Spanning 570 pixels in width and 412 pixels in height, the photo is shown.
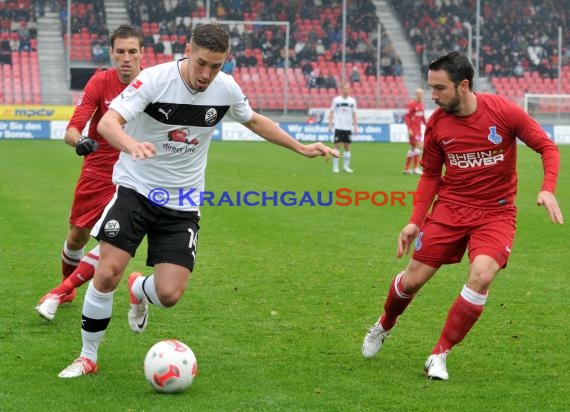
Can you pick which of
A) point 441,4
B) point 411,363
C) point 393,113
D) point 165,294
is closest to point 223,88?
point 165,294

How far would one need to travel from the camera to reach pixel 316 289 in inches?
371

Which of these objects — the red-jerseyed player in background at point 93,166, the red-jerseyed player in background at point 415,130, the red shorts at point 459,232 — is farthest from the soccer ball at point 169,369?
the red-jerseyed player in background at point 415,130

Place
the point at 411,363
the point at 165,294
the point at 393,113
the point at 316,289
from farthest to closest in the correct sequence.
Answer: the point at 393,113, the point at 316,289, the point at 411,363, the point at 165,294

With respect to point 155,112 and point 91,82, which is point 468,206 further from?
point 91,82

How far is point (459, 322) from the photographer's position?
625cm

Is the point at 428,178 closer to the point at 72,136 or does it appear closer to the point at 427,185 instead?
the point at 427,185

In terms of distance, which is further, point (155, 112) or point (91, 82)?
point (91, 82)

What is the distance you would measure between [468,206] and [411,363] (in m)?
1.14

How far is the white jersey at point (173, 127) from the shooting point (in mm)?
6031

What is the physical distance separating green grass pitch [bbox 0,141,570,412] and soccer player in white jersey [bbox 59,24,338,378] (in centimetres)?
54

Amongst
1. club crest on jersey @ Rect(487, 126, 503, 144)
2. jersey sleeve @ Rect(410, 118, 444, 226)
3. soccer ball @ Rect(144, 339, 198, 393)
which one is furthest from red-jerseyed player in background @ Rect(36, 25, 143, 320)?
club crest on jersey @ Rect(487, 126, 503, 144)

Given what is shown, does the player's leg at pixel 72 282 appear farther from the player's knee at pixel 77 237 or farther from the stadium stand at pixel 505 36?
the stadium stand at pixel 505 36

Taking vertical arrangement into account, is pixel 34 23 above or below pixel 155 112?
below

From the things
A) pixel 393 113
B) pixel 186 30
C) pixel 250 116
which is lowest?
pixel 393 113
